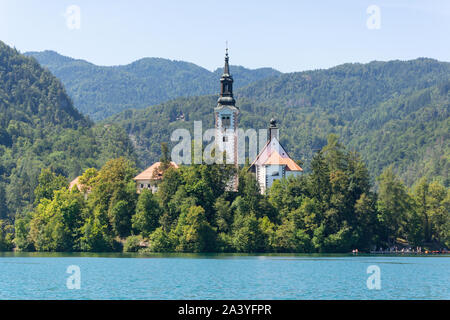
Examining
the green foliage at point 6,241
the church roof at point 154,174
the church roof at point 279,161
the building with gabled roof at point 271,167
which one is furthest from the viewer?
the church roof at point 279,161

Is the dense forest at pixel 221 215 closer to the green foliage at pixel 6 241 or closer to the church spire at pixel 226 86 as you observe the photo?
the green foliage at pixel 6 241

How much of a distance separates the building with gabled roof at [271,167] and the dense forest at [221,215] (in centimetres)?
793

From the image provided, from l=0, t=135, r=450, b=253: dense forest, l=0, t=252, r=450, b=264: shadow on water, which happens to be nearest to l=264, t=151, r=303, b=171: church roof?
l=0, t=135, r=450, b=253: dense forest

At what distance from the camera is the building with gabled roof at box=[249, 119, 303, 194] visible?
4524 inches

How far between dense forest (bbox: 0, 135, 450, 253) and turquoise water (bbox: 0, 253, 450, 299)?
A: 16.3 m

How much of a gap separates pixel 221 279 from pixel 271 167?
5883 cm

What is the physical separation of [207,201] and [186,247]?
24.2 ft

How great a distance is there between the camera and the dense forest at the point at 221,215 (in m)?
96.6

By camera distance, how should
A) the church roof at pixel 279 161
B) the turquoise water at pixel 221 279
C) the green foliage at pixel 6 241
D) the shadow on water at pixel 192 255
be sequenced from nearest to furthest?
the turquoise water at pixel 221 279
the shadow on water at pixel 192 255
the green foliage at pixel 6 241
the church roof at pixel 279 161

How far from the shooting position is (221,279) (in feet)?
188

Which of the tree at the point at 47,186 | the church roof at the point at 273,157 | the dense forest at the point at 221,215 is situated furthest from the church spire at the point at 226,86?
the tree at the point at 47,186

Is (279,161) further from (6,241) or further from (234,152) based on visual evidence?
(6,241)
